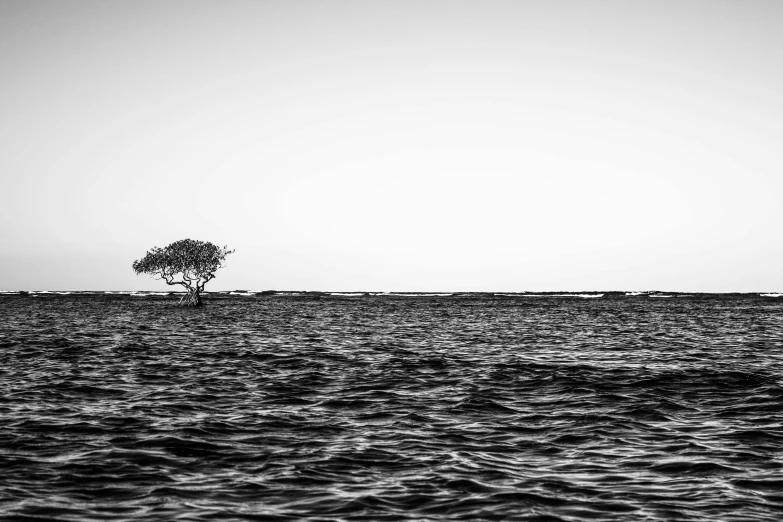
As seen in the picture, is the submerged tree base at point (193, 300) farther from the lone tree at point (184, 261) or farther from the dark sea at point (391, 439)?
the dark sea at point (391, 439)

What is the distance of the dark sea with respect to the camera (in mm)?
10773

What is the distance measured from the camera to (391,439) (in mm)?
15305

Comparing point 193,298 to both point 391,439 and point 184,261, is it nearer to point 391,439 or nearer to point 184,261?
point 184,261

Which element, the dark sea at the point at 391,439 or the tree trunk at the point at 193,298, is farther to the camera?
the tree trunk at the point at 193,298

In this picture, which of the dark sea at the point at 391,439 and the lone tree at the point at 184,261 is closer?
the dark sea at the point at 391,439

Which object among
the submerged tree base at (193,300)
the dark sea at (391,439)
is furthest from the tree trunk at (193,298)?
the dark sea at (391,439)

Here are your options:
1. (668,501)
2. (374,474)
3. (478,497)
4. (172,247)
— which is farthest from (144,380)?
(172,247)

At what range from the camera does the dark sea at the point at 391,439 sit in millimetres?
10773

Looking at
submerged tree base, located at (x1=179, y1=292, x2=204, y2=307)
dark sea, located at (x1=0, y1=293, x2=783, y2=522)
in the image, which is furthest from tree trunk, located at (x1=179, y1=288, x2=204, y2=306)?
dark sea, located at (x1=0, y1=293, x2=783, y2=522)

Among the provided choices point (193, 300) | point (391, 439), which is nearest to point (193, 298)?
point (193, 300)

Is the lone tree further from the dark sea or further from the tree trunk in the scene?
the dark sea

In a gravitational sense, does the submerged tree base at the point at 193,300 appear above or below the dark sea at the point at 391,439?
above

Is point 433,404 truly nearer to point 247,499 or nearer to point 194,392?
point 194,392

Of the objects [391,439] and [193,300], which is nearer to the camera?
[391,439]
